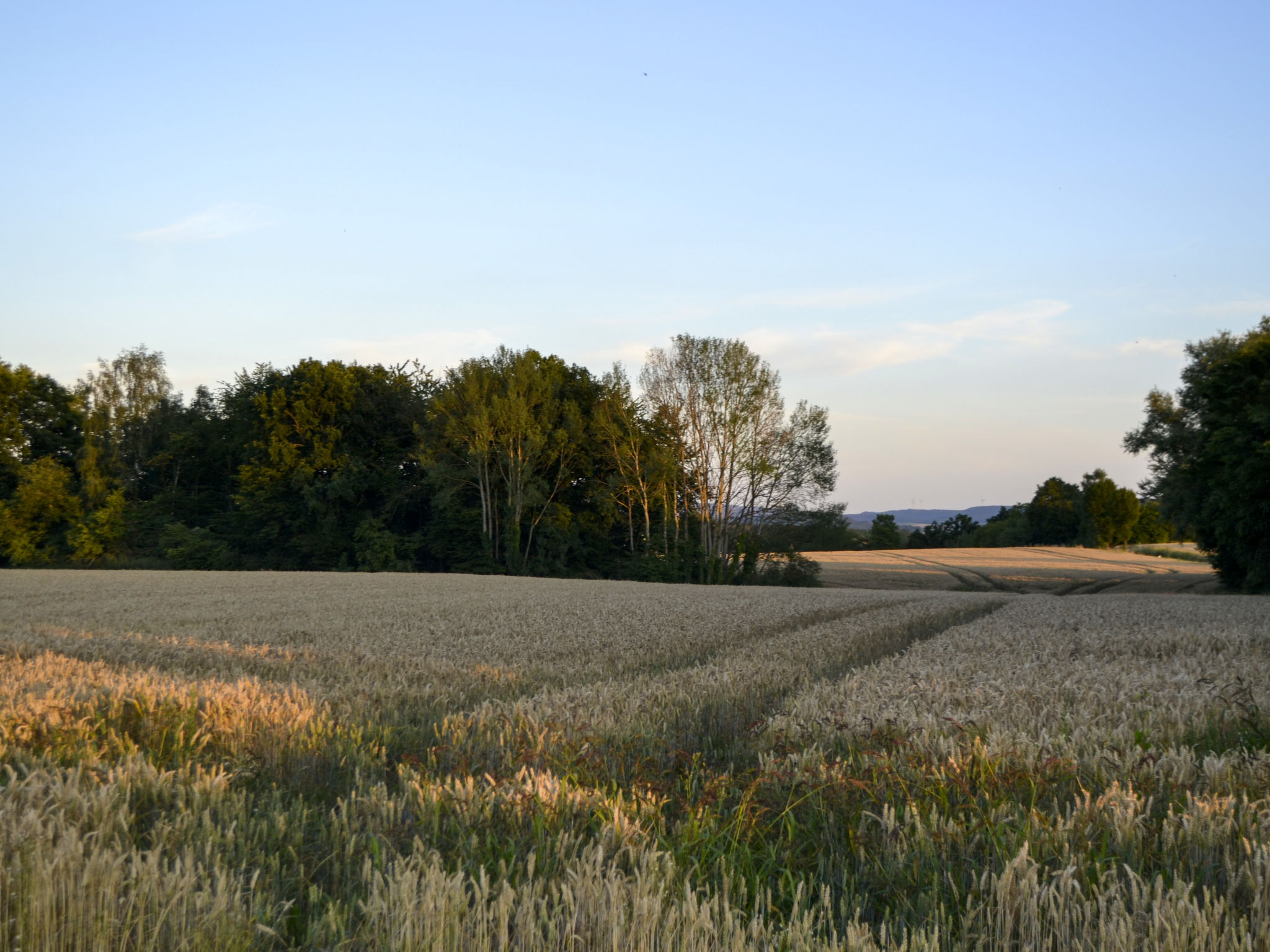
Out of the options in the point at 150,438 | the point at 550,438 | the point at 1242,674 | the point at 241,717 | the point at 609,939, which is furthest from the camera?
the point at 150,438

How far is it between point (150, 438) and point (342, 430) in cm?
1756

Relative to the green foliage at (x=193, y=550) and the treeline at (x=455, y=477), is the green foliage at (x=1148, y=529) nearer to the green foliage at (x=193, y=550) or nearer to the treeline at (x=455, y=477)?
the treeline at (x=455, y=477)

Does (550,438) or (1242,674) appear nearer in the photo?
(1242,674)

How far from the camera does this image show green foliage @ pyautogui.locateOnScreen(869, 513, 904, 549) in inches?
4390

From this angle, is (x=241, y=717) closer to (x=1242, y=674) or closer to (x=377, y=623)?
(x=1242, y=674)

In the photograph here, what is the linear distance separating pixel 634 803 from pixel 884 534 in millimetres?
114061

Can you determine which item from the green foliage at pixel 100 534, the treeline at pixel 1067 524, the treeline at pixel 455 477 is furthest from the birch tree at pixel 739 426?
the treeline at pixel 1067 524

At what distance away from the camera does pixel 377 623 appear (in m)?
13.9

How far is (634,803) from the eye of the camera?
3.54 meters

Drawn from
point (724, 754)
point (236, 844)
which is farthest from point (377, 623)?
point (236, 844)

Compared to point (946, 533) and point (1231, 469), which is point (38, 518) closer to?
point (1231, 469)

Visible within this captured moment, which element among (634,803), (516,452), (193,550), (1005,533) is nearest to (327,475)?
(193,550)

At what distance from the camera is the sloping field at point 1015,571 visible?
47.1 m

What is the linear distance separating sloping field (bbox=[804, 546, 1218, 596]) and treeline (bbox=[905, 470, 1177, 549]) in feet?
82.4
